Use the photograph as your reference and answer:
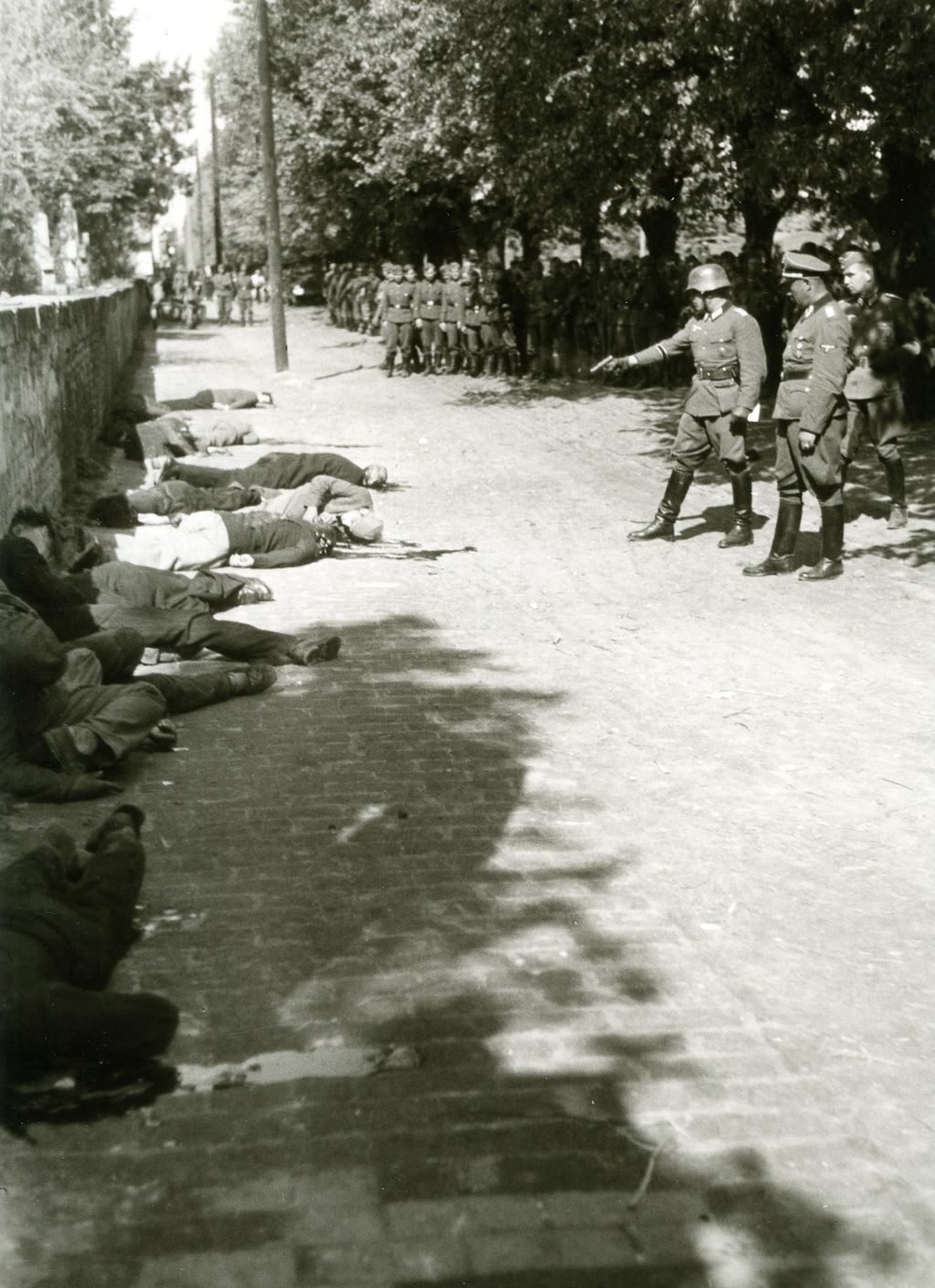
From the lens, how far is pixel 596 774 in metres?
6.35

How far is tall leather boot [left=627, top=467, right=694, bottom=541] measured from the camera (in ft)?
36.8

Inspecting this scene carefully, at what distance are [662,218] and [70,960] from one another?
22.8 meters

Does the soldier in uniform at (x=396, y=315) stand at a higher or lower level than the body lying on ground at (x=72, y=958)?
higher

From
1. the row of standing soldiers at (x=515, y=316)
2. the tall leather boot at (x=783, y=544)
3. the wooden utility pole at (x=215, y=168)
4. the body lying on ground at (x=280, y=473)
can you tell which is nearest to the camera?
the tall leather boot at (x=783, y=544)

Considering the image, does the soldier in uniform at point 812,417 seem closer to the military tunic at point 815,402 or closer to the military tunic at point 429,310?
the military tunic at point 815,402

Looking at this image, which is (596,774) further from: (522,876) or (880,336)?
(880,336)

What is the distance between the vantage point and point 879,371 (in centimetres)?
1162

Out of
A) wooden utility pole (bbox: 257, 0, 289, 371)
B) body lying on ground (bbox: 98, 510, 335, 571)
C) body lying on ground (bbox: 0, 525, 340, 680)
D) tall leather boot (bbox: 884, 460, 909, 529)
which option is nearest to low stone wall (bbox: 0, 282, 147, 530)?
body lying on ground (bbox: 98, 510, 335, 571)

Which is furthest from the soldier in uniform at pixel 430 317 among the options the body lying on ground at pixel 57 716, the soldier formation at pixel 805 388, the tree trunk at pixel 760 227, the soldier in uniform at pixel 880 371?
the body lying on ground at pixel 57 716

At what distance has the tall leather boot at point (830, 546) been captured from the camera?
32.8 ft

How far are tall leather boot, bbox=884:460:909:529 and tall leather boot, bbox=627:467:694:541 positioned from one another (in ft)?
5.37

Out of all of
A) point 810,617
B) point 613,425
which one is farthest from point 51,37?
point 810,617

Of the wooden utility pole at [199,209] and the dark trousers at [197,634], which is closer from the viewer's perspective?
the dark trousers at [197,634]

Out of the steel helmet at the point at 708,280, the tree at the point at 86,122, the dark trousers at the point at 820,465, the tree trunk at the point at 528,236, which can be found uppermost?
the tree at the point at 86,122
